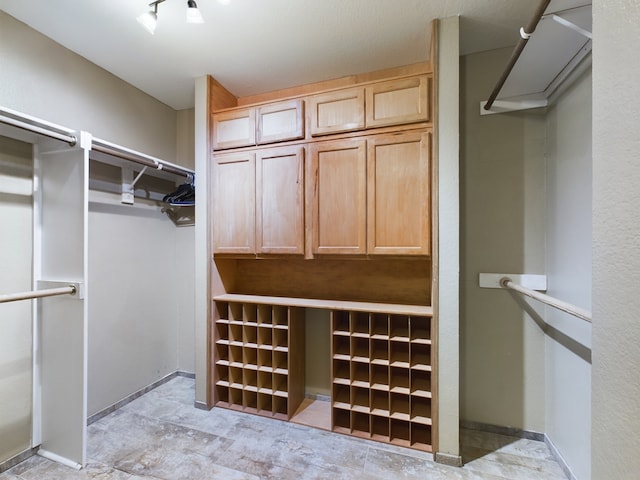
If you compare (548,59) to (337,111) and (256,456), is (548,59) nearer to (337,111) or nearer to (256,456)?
(337,111)

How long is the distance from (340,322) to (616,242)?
1.69 meters

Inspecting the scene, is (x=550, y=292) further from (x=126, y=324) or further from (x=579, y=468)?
(x=126, y=324)

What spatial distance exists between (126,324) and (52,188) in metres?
1.20

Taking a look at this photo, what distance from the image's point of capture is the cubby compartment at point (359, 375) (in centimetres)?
188

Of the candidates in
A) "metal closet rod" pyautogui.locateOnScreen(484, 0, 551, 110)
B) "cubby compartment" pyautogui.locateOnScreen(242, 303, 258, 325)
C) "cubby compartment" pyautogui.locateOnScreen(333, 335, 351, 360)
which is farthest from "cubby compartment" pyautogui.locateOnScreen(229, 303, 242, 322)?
"metal closet rod" pyautogui.locateOnScreen(484, 0, 551, 110)

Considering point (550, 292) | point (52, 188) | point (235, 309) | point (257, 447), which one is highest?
point (52, 188)

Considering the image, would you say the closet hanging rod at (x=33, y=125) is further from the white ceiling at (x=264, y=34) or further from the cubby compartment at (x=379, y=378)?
the cubby compartment at (x=379, y=378)

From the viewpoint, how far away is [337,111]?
6.26 ft

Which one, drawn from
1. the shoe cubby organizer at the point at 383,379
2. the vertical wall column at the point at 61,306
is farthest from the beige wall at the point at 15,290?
the shoe cubby organizer at the point at 383,379

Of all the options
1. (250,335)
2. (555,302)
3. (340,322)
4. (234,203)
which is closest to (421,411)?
(340,322)

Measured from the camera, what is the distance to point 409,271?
2.12 meters

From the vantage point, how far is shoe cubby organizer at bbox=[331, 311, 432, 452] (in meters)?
1.80

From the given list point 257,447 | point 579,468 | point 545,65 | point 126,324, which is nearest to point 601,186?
point 545,65

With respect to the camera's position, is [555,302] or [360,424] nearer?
[555,302]
